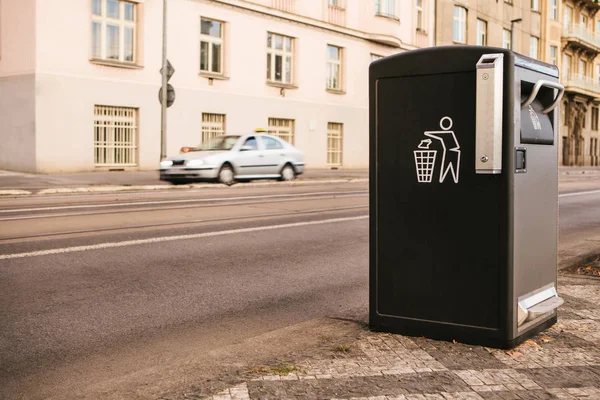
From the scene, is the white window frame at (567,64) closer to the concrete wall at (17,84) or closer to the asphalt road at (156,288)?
the concrete wall at (17,84)

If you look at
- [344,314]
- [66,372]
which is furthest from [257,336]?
[66,372]

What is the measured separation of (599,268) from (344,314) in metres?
3.18

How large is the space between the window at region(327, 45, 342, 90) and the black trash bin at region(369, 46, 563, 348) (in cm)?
2960

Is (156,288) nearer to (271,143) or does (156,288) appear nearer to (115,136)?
(271,143)

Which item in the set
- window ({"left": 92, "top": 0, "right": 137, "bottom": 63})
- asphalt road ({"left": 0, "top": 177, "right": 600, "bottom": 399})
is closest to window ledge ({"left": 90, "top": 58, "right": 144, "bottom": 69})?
window ({"left": 92, "top": 0, "right": 137, "bottom": 63})

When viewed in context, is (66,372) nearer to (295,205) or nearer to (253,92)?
(295,205)

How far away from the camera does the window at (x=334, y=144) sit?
33719 mm

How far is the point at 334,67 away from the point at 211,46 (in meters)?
8.17

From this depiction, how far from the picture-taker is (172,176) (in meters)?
19.2

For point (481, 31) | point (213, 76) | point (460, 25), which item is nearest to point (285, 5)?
point (213, 76)

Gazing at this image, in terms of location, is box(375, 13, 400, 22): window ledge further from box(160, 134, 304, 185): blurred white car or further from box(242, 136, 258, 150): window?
box(242, 136, 258, 150): window

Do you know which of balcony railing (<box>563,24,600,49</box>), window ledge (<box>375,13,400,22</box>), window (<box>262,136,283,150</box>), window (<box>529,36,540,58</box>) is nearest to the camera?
window (<box>262,136,283,150</box>)

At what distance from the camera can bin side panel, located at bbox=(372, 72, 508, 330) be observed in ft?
12.6

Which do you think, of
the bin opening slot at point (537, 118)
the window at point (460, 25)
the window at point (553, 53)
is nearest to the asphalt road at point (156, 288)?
the bin opening slot at point (537, 118)
